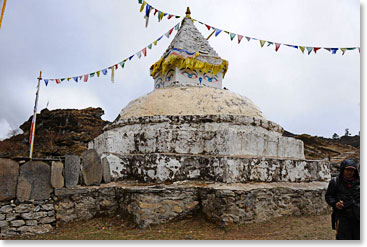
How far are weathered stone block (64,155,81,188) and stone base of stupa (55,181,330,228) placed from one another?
0.12 m

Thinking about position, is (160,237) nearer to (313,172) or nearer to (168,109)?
(168,109)

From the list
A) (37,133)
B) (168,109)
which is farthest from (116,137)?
(37,133)

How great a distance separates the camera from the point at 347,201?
9.22ft

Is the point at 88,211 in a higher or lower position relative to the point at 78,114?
lower

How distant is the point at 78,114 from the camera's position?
19.4 m

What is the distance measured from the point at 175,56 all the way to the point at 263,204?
183 inches

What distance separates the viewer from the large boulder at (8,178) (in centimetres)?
425

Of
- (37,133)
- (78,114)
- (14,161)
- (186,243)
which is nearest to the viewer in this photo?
(186,243)

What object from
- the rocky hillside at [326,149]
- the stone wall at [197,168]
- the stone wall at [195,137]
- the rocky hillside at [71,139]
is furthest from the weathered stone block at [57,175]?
the rocky hillside at [326,149]

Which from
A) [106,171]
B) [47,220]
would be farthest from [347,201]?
[47,220]

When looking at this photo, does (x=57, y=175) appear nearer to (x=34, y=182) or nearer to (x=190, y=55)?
(x=34, y=182)

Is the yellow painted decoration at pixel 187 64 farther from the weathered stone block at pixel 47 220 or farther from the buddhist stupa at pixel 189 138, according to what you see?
the weathered stone block at pixel 47 220

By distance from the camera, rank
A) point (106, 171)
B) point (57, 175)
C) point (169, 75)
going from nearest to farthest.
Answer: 1. point (57, 175)
2. point (106, 171)
3. point (169, 75)

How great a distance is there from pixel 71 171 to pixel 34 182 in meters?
0.59
